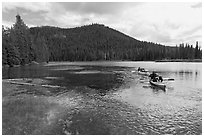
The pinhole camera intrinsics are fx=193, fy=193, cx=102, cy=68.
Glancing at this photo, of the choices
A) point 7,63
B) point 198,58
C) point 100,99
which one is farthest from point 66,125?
point 198,58

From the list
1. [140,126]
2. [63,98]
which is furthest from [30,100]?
[140,126]

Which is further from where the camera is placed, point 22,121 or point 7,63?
point 7,63

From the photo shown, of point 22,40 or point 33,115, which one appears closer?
point 33,115

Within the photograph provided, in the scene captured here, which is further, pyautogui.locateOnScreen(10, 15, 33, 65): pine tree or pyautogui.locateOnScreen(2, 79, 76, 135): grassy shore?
pyautogui.locateOnScreen(10, 15, 33, 65): pine tree

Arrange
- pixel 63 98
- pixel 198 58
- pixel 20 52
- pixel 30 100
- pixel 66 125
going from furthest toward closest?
pixel 198 58 < pixel 20 52 < pixel 63 98 < pixel 30 100 < pixel 66 125

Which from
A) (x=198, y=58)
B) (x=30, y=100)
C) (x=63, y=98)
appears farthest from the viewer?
(x=198, y=58)

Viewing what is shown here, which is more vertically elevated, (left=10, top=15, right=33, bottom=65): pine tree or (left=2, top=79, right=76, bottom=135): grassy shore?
(left=10, top=15, right=33, bottom=65): pine tree

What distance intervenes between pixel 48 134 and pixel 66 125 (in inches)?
86.7

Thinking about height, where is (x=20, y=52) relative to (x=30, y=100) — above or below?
above

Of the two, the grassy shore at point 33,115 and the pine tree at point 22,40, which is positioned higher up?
the pine tree at point 22,40

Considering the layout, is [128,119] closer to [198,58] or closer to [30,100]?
[30,100]

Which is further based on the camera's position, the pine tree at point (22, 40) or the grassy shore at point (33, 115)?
the pine tree at point (22, 40)

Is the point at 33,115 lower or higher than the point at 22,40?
lower

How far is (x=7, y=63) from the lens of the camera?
83.8 m
